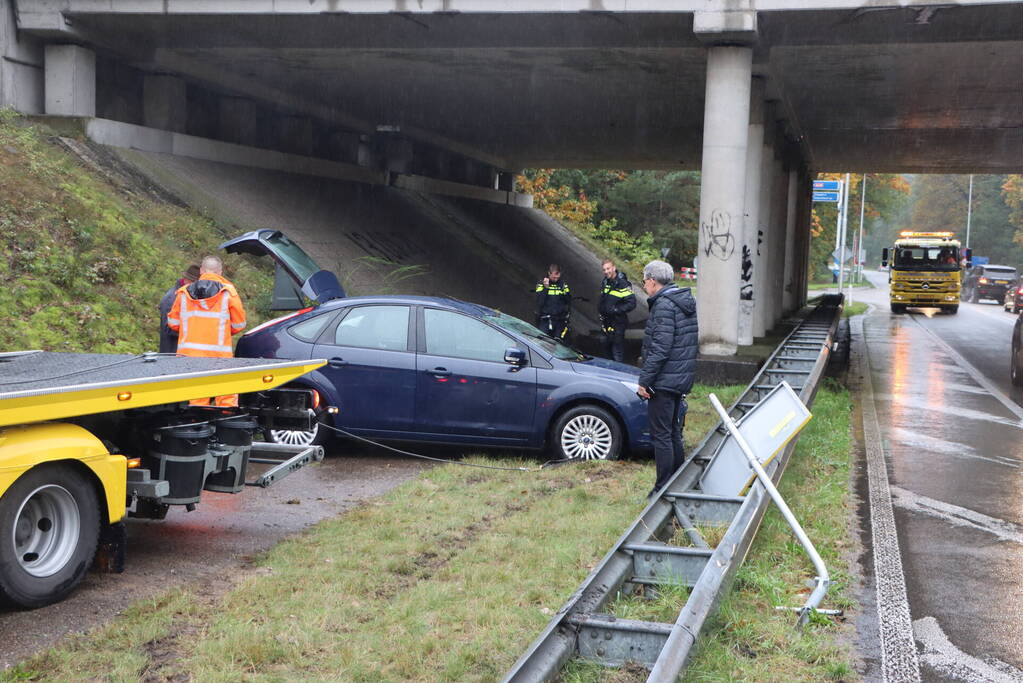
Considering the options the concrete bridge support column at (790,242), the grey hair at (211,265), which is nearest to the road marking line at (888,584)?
the grey hair at (211,265)

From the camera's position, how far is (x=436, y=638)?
16.3 feet

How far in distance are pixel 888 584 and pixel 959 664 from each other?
1.25m

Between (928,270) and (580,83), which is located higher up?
(580,83)

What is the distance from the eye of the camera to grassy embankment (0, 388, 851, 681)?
4.60 metres

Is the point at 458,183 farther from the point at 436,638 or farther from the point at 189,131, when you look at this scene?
the point at 436,638

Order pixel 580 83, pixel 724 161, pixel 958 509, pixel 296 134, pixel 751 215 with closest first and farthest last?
pixel 958 509 → pixel 724 161 → pixel 751 215 → pixel 580 83 → pixel 296 134

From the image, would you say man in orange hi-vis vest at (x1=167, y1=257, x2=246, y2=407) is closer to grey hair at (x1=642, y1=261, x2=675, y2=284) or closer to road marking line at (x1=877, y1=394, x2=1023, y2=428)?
grey hair at (x1=642, y1=261, x2=675, y2=284)

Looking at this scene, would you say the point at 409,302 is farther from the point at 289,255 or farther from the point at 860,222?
the point at 860,222

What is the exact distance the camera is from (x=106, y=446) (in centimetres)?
574

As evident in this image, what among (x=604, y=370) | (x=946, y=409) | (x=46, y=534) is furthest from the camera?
(x=946, y=409)

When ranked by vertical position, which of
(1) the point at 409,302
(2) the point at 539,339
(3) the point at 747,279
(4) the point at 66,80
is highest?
(4) the point at 66,80

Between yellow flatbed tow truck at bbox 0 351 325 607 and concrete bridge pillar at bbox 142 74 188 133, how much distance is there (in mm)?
15682

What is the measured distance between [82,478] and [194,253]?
1097 centimetres

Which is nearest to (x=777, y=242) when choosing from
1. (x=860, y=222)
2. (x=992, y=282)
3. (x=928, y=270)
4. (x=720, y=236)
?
(x=720, y=236)
